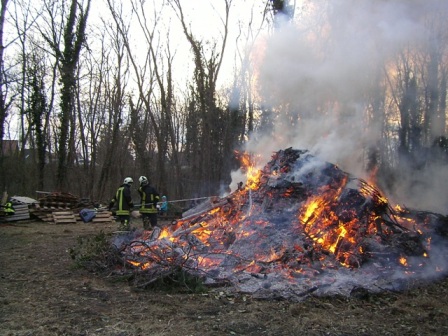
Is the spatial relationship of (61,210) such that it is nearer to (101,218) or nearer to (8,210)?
(101,218)

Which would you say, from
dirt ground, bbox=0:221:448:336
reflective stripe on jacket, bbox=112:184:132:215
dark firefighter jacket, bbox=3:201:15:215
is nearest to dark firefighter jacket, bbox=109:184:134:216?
reflective stripe on jacket, bbox=112:184:132:215

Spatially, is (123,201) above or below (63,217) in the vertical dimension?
above

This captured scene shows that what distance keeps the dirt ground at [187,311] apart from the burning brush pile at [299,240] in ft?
1.20

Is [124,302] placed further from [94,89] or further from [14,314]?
[94,89]

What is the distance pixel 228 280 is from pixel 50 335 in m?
2.75

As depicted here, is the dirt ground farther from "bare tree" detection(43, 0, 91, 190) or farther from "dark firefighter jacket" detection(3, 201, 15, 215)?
"bare tree" detection(43, 0, 91, 190)

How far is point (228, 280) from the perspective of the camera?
19.9 ft

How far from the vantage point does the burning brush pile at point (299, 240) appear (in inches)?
240

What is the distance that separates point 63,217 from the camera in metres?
14.7

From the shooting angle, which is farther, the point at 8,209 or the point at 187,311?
the point at 8,209

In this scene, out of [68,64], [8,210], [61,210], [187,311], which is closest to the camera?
[187,311]

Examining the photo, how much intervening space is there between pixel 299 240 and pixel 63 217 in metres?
10.7

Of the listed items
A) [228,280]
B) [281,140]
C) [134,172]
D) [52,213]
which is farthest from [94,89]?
[228,280]

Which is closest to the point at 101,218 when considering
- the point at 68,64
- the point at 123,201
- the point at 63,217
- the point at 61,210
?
the point at 63,217
